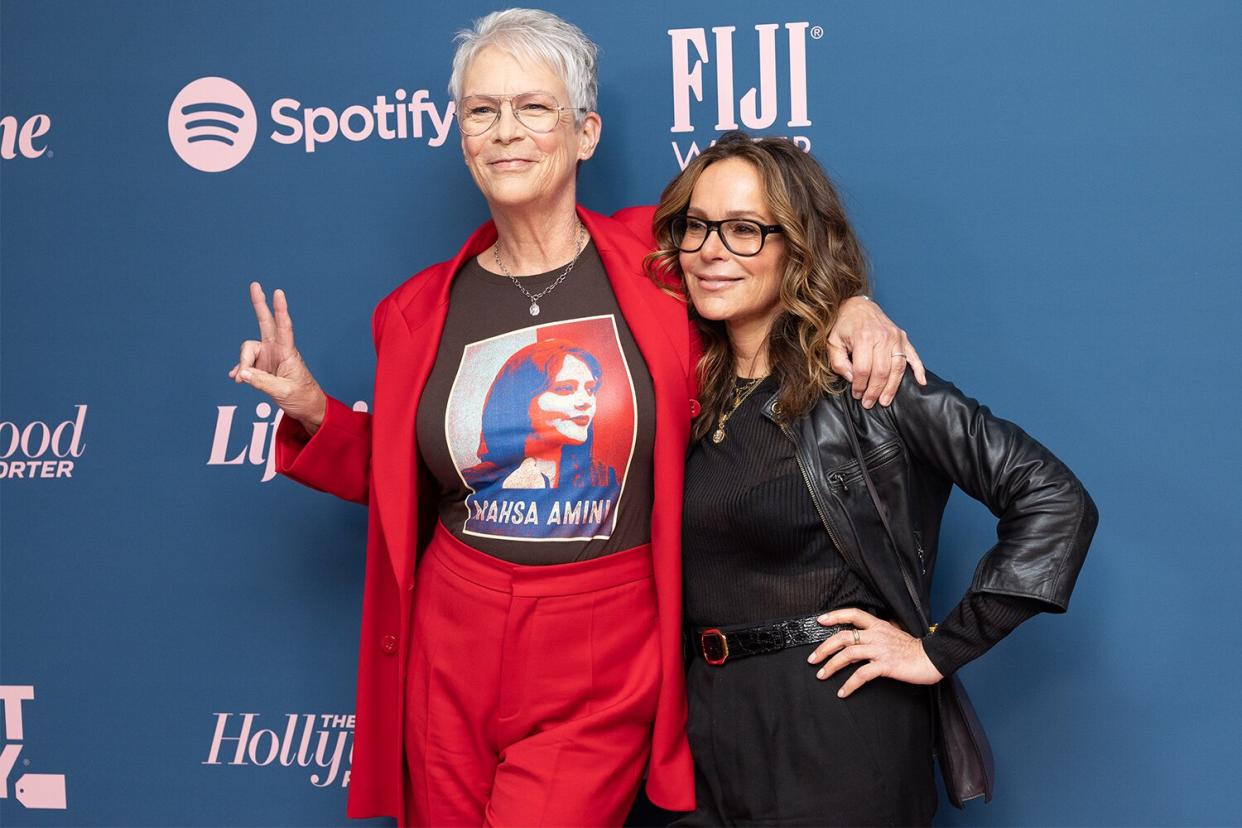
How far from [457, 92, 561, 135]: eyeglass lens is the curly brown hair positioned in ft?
0.77

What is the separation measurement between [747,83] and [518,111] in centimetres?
60

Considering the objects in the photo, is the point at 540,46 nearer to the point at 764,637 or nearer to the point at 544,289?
the point at 544,289

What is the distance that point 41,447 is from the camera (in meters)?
2.49

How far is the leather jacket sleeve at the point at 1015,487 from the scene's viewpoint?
1576 millimetres

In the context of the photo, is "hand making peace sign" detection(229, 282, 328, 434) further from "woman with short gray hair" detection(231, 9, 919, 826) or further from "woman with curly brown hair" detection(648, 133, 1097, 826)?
"woman with curly brown hair" detection(648, 133, 1097, 826)

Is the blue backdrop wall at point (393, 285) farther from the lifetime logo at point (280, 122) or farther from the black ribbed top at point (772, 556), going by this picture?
the black ribbed top at point (772, 556)

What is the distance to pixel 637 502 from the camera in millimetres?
1799

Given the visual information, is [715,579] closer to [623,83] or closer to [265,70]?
[623,83]

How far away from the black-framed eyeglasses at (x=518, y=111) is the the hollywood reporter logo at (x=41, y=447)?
1212 mm

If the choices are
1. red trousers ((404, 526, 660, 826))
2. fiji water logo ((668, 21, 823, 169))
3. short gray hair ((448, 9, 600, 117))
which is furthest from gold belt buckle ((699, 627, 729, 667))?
fiji water logo ((668, 21, 823, 169))

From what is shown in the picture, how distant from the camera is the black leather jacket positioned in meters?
1.58

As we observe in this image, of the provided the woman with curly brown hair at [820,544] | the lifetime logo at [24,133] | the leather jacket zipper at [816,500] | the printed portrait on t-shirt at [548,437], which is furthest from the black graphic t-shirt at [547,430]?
the lifetime logo at [24,133]

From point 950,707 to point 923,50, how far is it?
1.22 m

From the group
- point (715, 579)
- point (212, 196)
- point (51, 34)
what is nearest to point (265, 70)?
point (212, 196)
